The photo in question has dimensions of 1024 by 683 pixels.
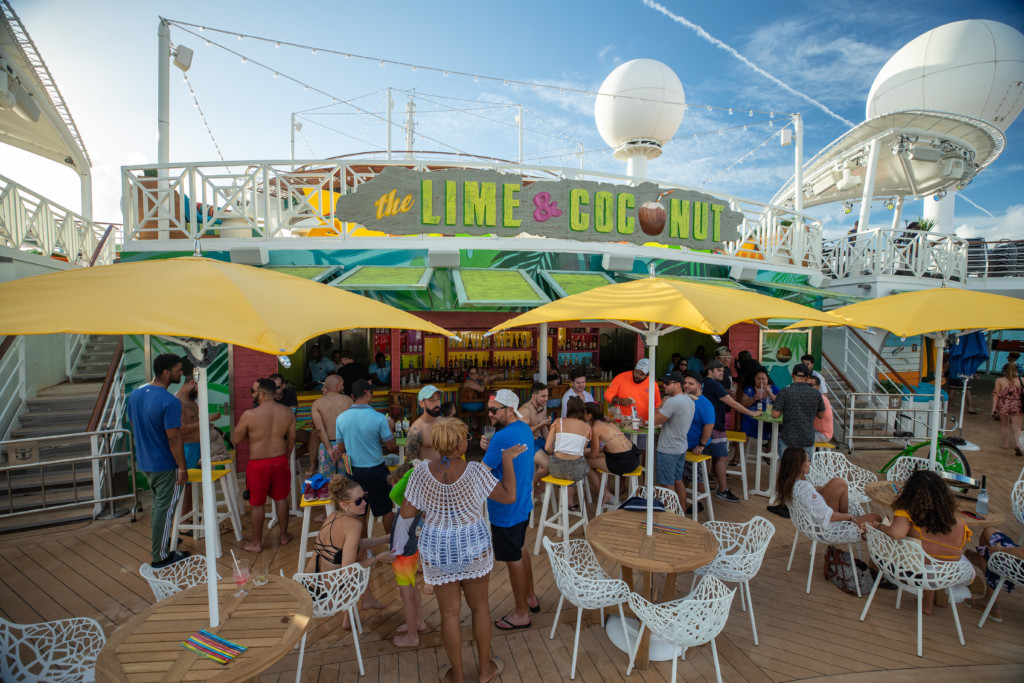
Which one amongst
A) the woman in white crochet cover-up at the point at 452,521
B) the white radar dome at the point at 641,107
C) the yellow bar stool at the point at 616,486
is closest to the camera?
the woman in white crochet cover-up at the point at 452,521

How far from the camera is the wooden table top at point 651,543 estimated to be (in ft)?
11.1

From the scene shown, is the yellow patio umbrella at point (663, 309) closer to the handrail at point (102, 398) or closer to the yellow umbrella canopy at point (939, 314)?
the yellow umbrella canopy at point (939, 314)

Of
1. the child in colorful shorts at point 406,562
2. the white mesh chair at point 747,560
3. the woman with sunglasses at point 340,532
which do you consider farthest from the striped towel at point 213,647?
the white mesh chair at point 747,560

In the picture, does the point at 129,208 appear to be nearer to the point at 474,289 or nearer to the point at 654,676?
the point at 474,289

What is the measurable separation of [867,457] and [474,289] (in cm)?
831

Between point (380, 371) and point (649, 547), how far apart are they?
6871mm

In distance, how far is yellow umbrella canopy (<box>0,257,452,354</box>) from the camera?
2068mm

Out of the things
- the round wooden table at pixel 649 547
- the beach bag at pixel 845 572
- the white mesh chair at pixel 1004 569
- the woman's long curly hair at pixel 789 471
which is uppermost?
the woman's long curly hair at pixel 789 471

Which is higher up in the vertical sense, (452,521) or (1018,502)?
(452,521)

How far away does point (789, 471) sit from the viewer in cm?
473

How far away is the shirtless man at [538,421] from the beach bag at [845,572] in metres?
3.04

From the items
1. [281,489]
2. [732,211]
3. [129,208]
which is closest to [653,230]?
[732,211]

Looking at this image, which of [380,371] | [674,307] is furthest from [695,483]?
[380,371]

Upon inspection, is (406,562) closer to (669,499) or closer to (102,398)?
(669,499)
